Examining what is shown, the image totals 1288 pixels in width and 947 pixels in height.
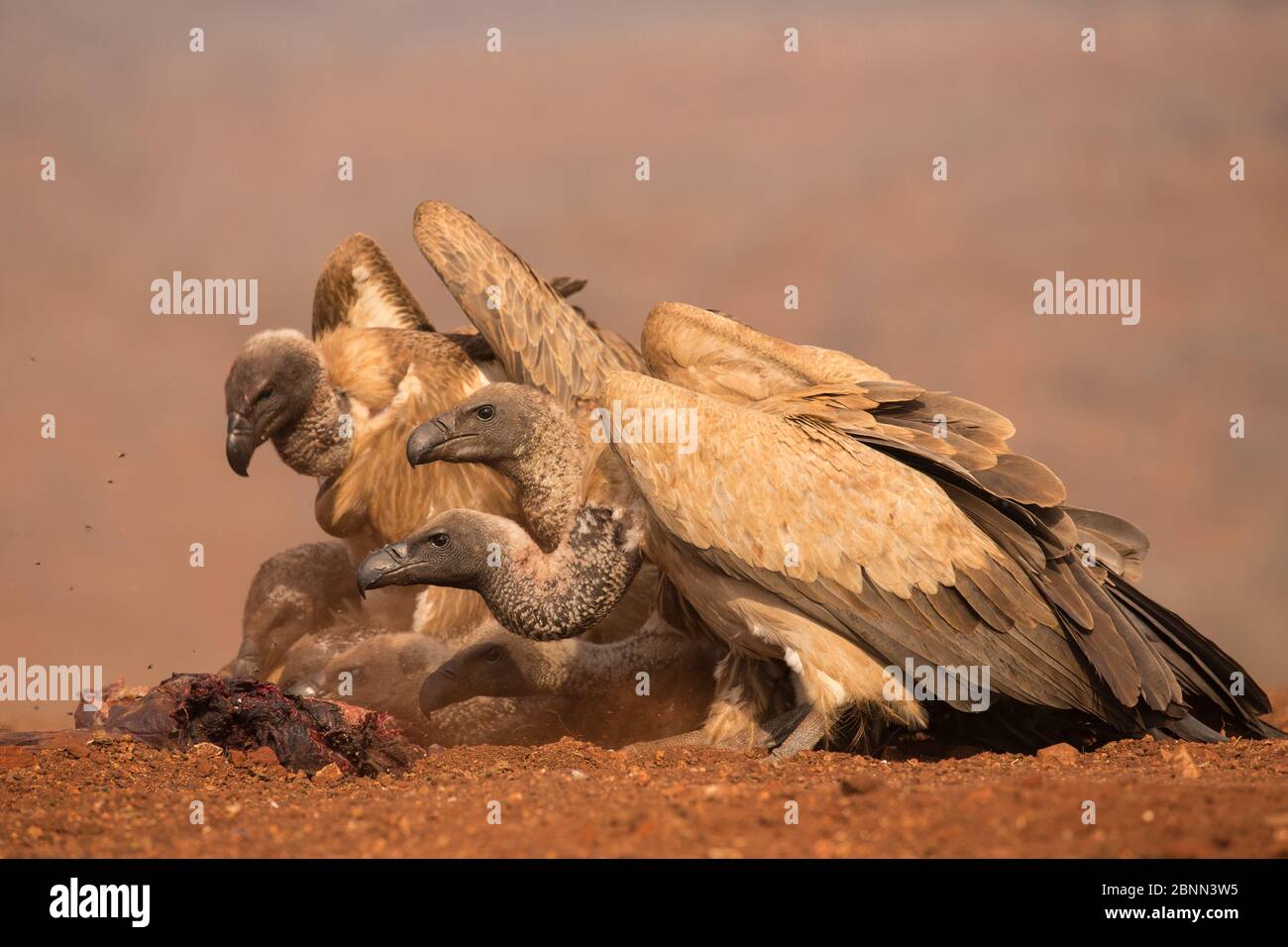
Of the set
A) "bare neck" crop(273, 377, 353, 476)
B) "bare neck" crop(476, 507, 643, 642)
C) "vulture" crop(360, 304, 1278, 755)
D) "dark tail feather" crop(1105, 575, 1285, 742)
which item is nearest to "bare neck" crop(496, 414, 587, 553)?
"vulture" crop(360, 304, 1278, 755)

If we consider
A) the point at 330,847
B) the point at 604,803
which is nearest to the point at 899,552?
the point at 604,803

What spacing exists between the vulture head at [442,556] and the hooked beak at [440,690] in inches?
23.6

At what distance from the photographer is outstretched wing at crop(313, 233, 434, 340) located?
9.04 metres

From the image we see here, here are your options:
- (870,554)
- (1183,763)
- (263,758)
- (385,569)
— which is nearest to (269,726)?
(263,758)

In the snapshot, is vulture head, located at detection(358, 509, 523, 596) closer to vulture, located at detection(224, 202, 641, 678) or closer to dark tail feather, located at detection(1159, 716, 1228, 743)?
vulture, located at detection(224, 202, 641, 678)

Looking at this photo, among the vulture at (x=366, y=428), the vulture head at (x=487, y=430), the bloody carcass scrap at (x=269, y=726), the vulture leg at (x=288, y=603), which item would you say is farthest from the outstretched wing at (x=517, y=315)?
the bloody carcass scrap at (x=269, y=726)

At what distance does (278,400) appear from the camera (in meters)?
7.88

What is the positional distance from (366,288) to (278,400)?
57.6 inches

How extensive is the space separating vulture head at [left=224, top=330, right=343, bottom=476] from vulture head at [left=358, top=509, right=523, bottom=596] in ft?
4.40

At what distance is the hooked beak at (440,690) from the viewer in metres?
7.33

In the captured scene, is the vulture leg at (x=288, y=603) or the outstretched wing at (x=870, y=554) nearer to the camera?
the outstretched wing at (x=870, y=554)

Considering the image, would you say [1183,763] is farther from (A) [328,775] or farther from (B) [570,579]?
(A) [328,775]

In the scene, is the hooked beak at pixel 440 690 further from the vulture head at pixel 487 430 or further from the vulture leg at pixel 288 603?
the vulture leg at pixel 288 603
